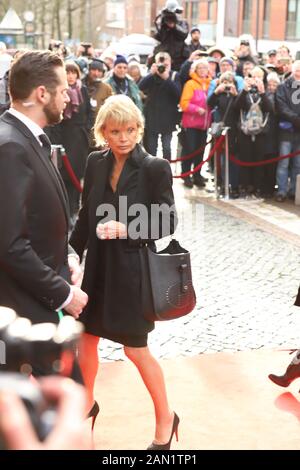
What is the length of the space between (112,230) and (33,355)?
7.16 ft

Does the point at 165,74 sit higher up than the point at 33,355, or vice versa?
the point at 33,355

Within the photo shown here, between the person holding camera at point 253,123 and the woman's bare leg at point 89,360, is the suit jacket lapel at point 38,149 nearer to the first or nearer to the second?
the woman's bare leg at point 89,360

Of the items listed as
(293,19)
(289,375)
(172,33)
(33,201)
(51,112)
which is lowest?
(293,19)

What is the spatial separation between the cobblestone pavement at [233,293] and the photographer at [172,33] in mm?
5866

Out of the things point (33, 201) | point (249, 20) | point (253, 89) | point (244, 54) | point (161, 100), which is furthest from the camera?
point (249, 20)

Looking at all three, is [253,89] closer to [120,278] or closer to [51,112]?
[120,278]

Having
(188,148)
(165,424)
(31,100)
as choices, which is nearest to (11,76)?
(31,100)

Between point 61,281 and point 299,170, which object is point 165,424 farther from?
point 299,170

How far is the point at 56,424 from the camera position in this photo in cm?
129

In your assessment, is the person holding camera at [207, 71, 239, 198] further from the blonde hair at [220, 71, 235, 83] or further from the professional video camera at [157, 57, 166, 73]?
the professional video camera at [157, 57, 166, 73]

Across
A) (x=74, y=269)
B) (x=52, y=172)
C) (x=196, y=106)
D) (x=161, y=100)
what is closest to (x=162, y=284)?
(x=74, y=269)

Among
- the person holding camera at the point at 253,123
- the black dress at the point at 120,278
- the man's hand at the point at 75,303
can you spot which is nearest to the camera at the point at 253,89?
the person holding camera at the point at 253,123

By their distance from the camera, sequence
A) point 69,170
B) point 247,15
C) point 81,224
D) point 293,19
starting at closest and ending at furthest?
point 81,224, point 69,170, point 293,19, point 247,15

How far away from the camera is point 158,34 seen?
1571 centimetres
